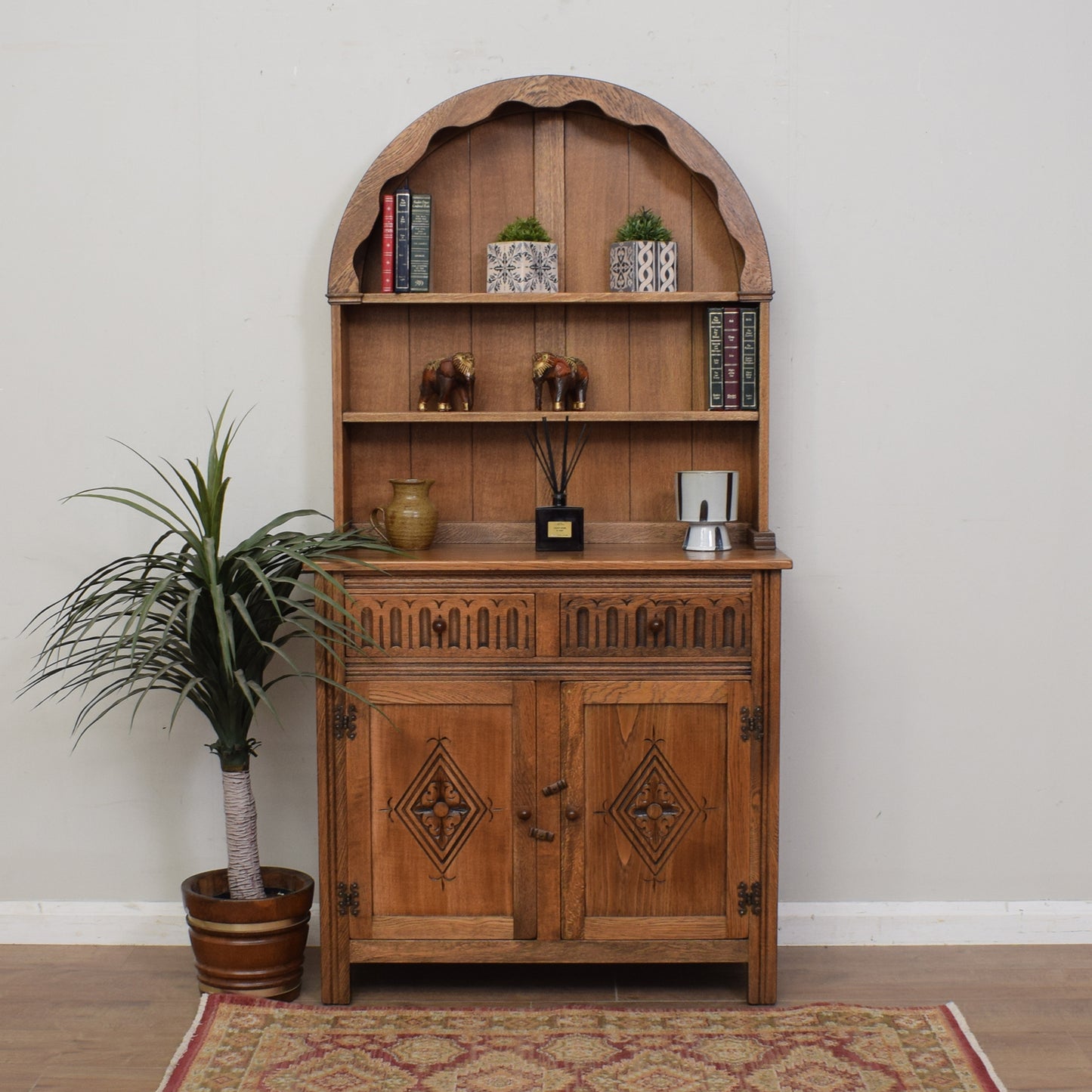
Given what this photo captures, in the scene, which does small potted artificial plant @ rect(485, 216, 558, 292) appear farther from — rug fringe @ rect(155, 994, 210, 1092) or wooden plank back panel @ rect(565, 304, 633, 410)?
rug fringe @ rect(155, 994, 210, 1092)

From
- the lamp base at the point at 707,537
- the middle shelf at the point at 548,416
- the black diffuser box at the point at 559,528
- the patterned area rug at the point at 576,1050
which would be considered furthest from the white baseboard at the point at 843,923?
the middle shelf at the point at 548,416

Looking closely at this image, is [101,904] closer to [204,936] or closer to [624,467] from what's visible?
[204,936]

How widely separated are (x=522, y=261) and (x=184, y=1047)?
2005 mm

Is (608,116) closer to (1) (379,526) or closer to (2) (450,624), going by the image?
(1) (379,526)

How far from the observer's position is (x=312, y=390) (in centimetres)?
319

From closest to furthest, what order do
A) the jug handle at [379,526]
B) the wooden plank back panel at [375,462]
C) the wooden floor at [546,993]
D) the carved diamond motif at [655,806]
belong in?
1. the wooden floor at [546,993]
2. the carved diamond motif at [655,806]
3. the jug handle at [379,526]
4. the wooden plank back panel at [375,462]

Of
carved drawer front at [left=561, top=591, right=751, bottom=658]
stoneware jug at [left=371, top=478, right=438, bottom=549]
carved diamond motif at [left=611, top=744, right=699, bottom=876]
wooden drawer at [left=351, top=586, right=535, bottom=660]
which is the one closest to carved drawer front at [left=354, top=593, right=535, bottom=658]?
wooden drawer at [left=351, top=586, right=535, bottom=660]

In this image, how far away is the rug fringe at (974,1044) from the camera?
2471 mm

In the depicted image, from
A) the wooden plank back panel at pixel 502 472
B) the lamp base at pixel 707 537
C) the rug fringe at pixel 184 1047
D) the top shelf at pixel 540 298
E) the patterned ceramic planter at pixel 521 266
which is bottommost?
the rug fringe at pixel 184 1047

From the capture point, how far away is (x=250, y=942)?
284cm

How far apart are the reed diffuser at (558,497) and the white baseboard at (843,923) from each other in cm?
121

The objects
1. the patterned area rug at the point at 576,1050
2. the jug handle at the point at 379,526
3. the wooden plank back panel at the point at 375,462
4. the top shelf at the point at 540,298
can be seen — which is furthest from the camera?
the wooden plank back panel at the point at 375,462

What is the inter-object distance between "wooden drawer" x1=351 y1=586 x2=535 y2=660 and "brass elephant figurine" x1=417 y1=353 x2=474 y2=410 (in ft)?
1.83

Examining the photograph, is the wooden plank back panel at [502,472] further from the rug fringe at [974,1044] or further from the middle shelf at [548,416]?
the rug fringe at [974,1044]
